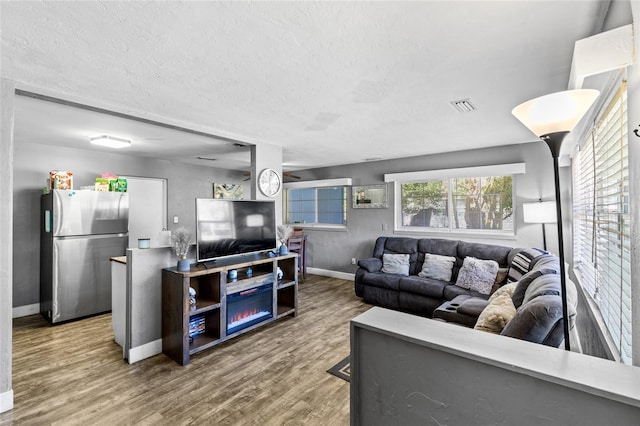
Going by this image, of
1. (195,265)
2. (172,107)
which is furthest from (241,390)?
(172,107)

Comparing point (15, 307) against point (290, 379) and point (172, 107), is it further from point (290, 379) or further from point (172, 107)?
point (290, 379)

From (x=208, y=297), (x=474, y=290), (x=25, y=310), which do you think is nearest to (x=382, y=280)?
(x=474, y=290)

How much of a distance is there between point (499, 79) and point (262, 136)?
2539 mm

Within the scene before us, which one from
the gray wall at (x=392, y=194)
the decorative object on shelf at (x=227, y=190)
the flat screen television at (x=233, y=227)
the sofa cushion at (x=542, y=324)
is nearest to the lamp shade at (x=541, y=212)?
the gray wall at (x=392, y=194)

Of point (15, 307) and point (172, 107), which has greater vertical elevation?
point (172, 107)

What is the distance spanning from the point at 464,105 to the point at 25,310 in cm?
579

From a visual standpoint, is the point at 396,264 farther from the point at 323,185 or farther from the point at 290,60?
the point at 290,60

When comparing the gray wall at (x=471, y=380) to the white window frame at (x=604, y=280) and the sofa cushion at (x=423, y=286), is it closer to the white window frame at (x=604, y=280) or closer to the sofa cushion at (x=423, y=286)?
the white window frame at (x=604, y=280)

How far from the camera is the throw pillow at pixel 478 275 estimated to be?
3.57 meters

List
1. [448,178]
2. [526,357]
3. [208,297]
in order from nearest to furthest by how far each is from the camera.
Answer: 1. [526,357]
2. [208,297]
3. [448,178]

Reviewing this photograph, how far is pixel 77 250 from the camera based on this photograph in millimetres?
3742

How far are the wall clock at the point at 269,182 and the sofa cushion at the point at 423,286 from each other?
7.19ft

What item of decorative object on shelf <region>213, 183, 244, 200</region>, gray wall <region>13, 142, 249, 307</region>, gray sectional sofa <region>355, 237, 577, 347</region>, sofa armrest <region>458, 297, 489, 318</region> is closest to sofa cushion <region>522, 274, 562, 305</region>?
gray sectional sofa <region>355, 237, 577, 347</region>

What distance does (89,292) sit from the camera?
381 centimetres
